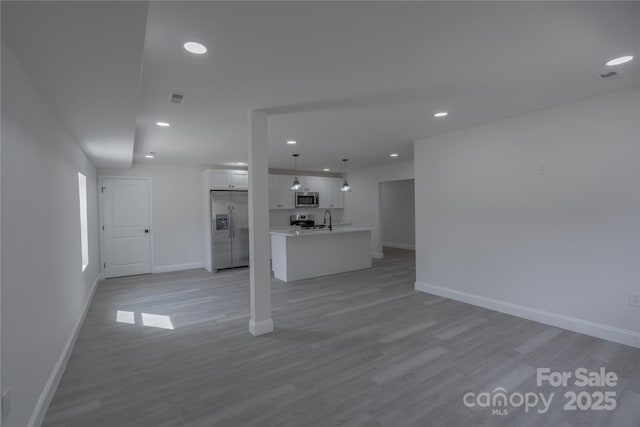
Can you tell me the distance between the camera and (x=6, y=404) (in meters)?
1.53

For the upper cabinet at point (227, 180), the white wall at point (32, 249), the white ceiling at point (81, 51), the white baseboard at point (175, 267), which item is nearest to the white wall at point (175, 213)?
the white baseboard at point (175, 267)

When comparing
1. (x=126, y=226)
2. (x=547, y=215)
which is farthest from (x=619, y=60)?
(x=126, y=226)

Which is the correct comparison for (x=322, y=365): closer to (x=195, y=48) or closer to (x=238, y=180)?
(x=195, y=48)

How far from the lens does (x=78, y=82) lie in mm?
2051

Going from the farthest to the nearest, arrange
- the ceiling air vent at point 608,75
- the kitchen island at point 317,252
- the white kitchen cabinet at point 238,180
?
the white kitchen cabinet at point 238,180, the kitchen island at point 317,252, the ceiling air vent at point 608,75

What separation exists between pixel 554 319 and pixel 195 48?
4455 millimetres

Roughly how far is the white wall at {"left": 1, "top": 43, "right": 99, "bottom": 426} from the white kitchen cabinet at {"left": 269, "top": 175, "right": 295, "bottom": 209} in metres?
4.98

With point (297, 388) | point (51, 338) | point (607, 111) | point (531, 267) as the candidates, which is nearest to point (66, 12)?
point (51, 338)

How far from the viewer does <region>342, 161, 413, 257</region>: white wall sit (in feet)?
25.2

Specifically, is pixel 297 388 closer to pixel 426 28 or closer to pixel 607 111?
pixel 426 28

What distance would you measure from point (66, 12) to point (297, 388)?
2646 millimetres

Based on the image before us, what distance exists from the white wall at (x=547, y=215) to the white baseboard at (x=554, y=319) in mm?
11

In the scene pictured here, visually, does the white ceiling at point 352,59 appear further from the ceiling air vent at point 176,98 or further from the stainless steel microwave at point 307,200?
the stainless steel microwave at point 307,200

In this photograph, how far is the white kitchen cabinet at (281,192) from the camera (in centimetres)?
790
